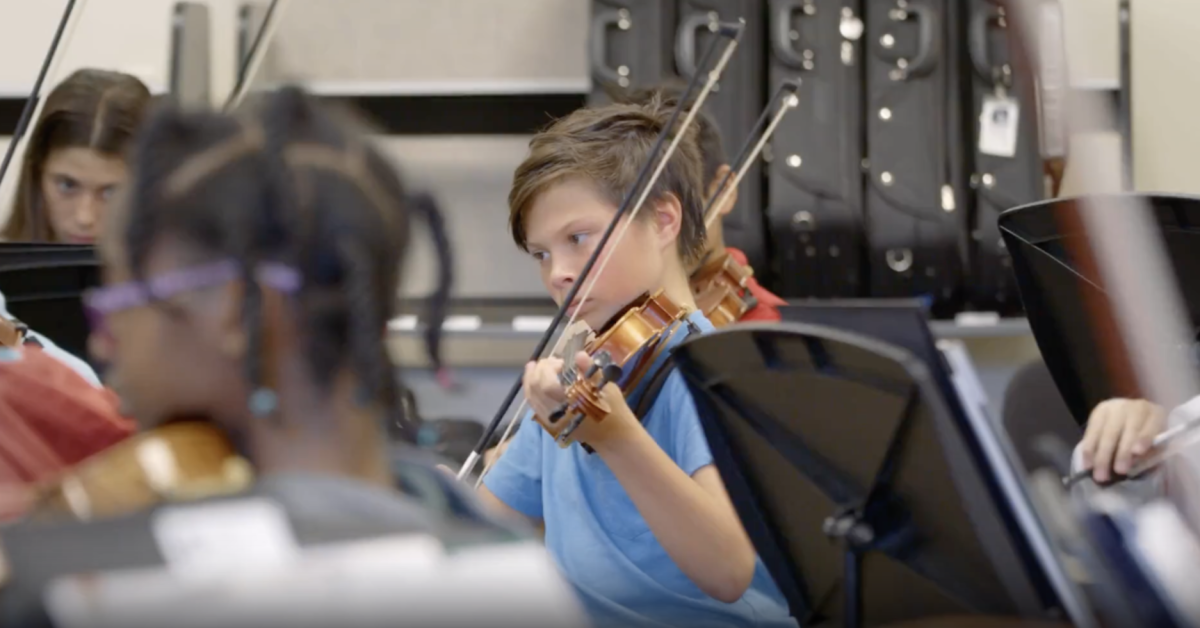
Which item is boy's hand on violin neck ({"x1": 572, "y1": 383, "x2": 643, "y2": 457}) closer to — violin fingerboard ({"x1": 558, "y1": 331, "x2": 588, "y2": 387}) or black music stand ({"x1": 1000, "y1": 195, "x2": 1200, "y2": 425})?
violin fingerboard ({"x1": 558, "y1": 331, "x2": 588, "y2": 387})

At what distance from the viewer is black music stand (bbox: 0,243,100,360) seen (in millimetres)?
1410

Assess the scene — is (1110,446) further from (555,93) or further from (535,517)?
(555,93)

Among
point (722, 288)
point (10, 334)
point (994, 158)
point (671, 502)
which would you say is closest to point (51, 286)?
point (10, 334)

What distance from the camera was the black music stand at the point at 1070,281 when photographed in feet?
4.23

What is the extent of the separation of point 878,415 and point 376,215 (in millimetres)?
370

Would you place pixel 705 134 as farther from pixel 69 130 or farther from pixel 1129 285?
pixel 1129 285

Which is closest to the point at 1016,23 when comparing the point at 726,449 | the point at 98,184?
the point at 726,449

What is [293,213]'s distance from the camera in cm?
79

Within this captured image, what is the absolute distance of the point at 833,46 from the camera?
9.30ft

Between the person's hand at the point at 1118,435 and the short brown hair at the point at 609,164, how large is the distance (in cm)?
50

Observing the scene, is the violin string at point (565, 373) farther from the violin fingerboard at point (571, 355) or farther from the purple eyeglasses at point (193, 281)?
the purple eyeglasses at point (193, 281)

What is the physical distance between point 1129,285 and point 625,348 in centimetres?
48

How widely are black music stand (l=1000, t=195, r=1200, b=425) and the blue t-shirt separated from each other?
1.06ft

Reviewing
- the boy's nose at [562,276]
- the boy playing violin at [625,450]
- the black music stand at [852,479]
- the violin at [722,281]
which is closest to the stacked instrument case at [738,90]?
the violin at [722,281]
